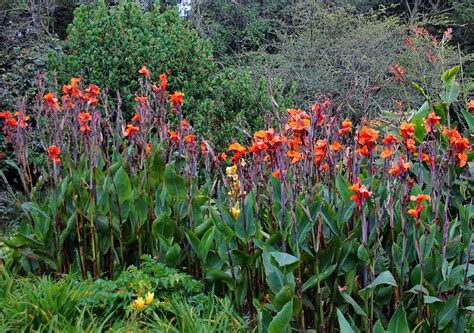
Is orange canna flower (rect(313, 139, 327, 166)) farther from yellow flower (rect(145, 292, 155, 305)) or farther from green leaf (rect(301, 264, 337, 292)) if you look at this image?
yellow flower (rect(145, 292, 155, 305))

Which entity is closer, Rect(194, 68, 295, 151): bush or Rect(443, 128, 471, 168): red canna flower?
Rect(443, 128, 471, 168): red canna flower

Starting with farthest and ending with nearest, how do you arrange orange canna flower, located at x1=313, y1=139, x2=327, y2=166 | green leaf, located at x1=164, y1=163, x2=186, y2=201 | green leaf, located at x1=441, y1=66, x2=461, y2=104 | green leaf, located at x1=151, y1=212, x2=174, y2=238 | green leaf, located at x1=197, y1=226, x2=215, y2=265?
green leaf, located at x1=441, y1=66, x2=461, y2=104 → green leaf, located at x1=164, y1=163, x2=186, y2=201 → green leaf, located at x1=151, y1=212, x2=174, y2=238 → green leaf, located at x1=197, y1=226, x2=215, y2=265 → orange canna flower, located at x1=313, y1=139, x2=327, y2=166

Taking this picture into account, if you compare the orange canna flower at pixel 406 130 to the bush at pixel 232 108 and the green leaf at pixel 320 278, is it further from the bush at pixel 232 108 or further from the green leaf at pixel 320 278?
the bush at pixel 232 108

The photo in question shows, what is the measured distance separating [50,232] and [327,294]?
4.65 ft

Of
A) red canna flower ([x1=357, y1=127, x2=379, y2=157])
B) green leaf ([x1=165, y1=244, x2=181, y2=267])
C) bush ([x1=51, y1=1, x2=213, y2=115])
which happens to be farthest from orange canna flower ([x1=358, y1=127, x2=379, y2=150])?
bush ([x1=51, y1=1, x2=213, y2=115])

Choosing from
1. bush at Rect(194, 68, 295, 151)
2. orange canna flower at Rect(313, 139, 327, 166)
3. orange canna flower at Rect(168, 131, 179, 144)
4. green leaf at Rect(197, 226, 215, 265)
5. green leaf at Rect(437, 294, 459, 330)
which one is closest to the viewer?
green leaf at Rect(437, 294, 459, 330)

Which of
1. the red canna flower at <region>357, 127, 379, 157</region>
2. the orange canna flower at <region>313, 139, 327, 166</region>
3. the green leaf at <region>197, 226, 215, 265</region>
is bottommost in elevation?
the green leaf at <region>197, 226, 215, 265</region>

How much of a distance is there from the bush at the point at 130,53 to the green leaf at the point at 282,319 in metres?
3.67

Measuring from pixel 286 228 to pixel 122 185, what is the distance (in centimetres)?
92

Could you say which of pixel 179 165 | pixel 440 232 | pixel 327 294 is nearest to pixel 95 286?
pixel 179 165

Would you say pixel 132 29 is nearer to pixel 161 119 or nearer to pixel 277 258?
pixel 161 119

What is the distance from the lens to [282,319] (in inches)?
81.7

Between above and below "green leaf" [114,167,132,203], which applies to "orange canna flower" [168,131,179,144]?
above

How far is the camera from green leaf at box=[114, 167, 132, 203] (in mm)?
2838
